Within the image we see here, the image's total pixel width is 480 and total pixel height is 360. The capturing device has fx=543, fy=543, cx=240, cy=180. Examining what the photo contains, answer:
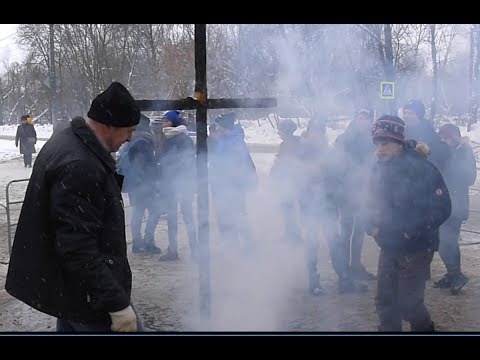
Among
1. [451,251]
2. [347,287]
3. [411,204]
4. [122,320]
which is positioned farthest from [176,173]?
[122,320]

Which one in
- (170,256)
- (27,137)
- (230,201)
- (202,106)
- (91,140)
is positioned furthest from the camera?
(27,137)

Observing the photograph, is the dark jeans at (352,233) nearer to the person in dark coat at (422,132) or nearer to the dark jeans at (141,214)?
the person in dark coat at (422,132)

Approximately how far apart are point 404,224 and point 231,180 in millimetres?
2397

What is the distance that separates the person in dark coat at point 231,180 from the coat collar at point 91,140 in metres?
2.95

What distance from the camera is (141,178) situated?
21.0 feet

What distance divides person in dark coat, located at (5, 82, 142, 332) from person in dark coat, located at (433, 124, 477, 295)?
3461mm

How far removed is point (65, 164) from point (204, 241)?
1196mm

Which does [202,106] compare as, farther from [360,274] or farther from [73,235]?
[360,274]

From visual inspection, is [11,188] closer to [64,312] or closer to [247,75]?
[247,75]

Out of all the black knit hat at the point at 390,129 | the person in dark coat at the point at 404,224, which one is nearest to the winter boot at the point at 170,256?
the person in dark coat at the point at 404,224

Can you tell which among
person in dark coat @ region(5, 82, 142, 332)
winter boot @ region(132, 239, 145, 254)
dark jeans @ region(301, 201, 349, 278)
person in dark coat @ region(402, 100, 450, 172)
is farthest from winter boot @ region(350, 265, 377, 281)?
person in dark coat @ region(5, 82, 142, 332)

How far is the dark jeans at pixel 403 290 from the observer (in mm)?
3371

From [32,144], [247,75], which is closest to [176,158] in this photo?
[247,75]

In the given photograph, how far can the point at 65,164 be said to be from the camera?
2289 mm
